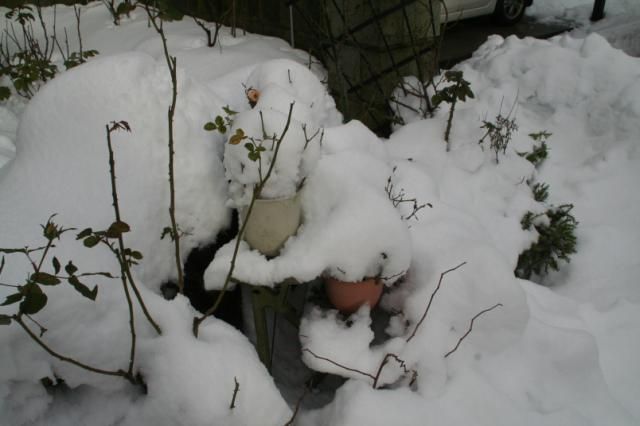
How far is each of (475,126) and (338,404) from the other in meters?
2.40

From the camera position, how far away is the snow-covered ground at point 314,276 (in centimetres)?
133

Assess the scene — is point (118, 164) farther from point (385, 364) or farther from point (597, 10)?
point (597, 10)

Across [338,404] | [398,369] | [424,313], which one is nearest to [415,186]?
[424,313]

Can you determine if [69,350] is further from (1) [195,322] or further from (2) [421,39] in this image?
(2) [421,39]

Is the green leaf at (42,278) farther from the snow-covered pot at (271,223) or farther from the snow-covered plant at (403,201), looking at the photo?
the snow-covered plant at (403,201)

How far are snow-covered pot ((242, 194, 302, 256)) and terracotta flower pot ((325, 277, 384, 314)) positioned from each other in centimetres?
30

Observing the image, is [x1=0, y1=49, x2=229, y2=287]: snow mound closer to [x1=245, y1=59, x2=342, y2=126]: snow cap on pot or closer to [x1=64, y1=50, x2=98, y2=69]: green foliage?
[x1=245, y1=59, x2=342, y2=126]: snow cap on pot

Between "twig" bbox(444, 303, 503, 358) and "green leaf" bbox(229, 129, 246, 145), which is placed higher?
"green leaf" bbox(229, 129, 246, 145)

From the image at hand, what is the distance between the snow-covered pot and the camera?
170 centimetres

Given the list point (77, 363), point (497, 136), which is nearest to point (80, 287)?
point (77, 363)

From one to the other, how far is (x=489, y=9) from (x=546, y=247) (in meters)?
3.61

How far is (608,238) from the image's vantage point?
2883 millimetres

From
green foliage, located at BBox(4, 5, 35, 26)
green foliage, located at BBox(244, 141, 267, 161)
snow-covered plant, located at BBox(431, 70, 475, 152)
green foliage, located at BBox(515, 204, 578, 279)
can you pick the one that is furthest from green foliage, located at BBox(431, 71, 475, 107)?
green foliage, located at BBox(4, 5, 35, 26)

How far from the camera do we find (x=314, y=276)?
5.63 ft
